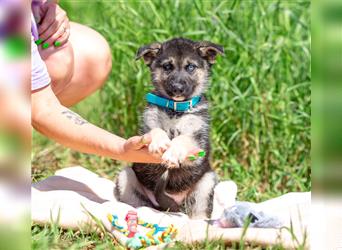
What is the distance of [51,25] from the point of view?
426 cm

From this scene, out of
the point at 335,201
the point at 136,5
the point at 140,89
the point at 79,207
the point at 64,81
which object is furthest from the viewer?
the point at 136,5

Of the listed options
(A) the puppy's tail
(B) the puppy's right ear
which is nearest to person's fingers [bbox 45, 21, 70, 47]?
(B) the puppy's right ear

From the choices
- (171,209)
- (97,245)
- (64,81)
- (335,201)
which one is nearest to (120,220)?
(97,245)

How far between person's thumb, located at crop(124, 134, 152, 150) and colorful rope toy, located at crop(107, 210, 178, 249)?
0.39 metres

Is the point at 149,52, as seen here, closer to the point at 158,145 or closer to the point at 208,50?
the point at 208,50

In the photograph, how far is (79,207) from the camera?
354cm

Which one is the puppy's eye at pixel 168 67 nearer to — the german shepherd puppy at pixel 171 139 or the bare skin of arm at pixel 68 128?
the german shepherd puppy at pixel 171 139

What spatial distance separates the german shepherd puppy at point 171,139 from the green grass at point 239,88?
0.67 m

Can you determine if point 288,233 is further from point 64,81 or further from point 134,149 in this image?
point 64,81

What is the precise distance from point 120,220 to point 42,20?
1597 millimetres

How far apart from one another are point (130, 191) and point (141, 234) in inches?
27.8

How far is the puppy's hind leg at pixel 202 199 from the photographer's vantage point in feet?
12.6

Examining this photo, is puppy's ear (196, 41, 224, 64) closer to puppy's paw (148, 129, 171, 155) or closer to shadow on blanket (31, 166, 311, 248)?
shadow on blanket (31, 166, 311, 248)

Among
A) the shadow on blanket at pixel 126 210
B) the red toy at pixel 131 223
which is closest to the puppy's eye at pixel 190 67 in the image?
the shadow on blanket at pixel 126 210
